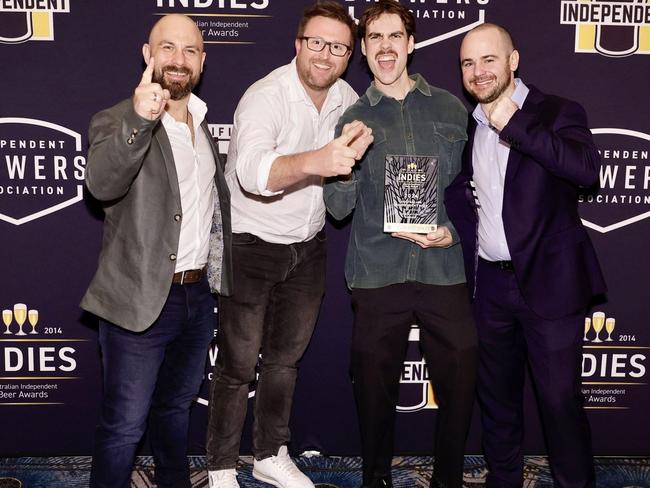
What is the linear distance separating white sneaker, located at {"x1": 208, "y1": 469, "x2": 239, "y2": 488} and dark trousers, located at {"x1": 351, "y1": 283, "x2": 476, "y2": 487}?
26.5 inches

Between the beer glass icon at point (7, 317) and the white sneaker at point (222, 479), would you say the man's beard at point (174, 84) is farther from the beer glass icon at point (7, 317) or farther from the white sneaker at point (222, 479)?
the white sneaker at point (222, 479)

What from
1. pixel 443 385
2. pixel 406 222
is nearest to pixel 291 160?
pixel 406 222

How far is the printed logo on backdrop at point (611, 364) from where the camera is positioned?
12.0 feet

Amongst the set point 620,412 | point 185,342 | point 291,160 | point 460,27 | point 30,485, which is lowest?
point 30,485

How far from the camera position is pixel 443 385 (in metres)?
3.07

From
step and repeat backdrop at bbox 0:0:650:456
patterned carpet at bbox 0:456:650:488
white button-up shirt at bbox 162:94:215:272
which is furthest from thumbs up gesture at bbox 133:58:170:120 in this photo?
patterned carpet at bbox 0:456:650:488

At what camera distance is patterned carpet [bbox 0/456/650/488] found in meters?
3.43

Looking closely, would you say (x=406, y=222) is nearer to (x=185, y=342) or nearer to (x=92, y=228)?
(x=185, y=342)

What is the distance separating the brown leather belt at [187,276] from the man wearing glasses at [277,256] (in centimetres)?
31

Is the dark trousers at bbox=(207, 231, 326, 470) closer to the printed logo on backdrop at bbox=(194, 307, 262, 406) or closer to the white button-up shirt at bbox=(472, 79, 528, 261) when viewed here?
the printed logo on backdrop at bbox=(194, 307, 262, 406)

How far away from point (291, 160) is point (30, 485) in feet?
6.84

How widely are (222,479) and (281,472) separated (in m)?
0.28

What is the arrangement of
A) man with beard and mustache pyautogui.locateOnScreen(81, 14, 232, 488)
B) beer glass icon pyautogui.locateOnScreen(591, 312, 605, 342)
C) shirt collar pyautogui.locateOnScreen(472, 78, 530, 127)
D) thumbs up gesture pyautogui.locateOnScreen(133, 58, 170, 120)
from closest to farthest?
thumbs up gesture pyautogui.locateOnScreen(133, 58, 170, 120)
man with beard and mustache pyautogui.locateOnScreen(81, 14, 232, 488)
shirt collar pyautogui.locateOnScreen(472, 78, 530, 127)
beer glass icon pyautogui.locateOnScreen(591, 312, 605, 342)

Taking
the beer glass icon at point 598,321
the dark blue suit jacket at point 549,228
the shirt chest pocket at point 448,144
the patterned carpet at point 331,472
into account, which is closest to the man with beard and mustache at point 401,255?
the shirt chest pocket at point 448,144
